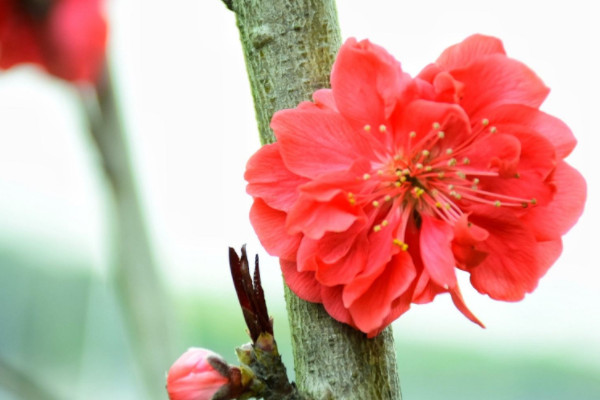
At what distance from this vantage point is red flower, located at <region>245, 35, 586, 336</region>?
443mm

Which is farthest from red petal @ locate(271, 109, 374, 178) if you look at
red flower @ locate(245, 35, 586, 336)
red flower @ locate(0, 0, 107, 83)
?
red flower @ locate(0, 0, 107, 83)

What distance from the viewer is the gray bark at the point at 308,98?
1.60ft

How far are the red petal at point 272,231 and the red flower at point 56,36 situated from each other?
0.64 m

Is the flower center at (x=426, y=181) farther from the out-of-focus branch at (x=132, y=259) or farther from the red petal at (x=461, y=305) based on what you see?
the out-of-focus branch at (x=132, y=259)

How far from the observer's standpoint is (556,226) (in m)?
0.46

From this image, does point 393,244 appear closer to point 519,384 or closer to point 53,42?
point 53,42

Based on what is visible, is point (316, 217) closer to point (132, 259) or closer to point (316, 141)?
point (316, 141)

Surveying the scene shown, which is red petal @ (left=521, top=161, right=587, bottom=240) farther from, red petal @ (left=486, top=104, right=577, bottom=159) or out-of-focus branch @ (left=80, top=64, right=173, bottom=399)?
out-of-focus branch @ (left=80, top=64, right=173, bottom=399)

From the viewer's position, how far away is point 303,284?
47 cm

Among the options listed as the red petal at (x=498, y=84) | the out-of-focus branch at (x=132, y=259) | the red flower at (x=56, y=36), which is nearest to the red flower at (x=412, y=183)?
the red petal at (x=498, y=84)

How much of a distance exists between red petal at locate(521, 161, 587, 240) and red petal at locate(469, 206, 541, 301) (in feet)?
0.03

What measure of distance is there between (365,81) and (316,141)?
2.0 inches

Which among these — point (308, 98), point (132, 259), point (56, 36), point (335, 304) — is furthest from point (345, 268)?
point (56, 36)

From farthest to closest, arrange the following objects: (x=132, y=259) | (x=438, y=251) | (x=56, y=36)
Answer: (x=56, y=36), (x=132, y=259), (x=438, y=251)
